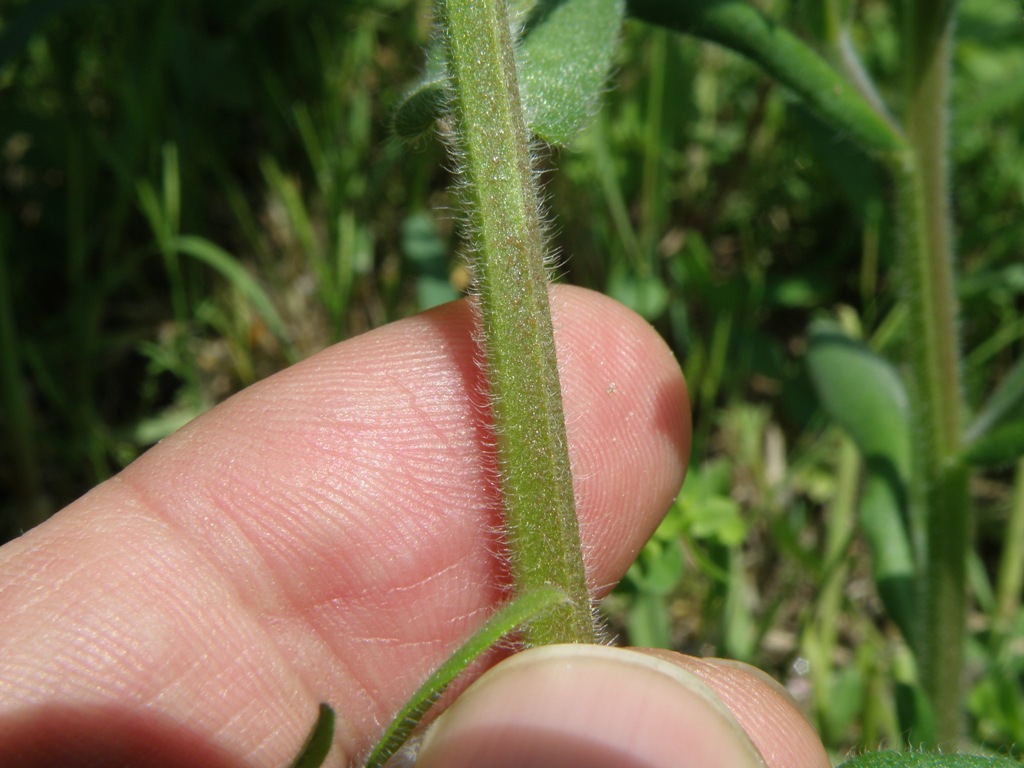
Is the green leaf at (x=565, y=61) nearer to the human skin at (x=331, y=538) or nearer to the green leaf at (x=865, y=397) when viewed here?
the human skin at (x=331, y=538)

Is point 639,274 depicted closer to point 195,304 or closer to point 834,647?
point 834,647

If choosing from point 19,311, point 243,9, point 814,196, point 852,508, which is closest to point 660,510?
point 852,508

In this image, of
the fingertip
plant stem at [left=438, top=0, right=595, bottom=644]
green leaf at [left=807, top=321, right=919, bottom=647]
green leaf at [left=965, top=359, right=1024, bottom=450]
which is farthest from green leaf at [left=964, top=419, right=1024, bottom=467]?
plant stem at [left=438, top=0, right=595, bottom=644]

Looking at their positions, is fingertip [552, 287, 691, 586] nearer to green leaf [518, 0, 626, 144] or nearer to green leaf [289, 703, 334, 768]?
green leaf [518, 0, 626, 144]

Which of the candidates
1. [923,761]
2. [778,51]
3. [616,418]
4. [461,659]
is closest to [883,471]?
[616,418]

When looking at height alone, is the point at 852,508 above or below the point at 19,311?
below

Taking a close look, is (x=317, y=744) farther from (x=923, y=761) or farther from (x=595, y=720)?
(x=923, y=761)
